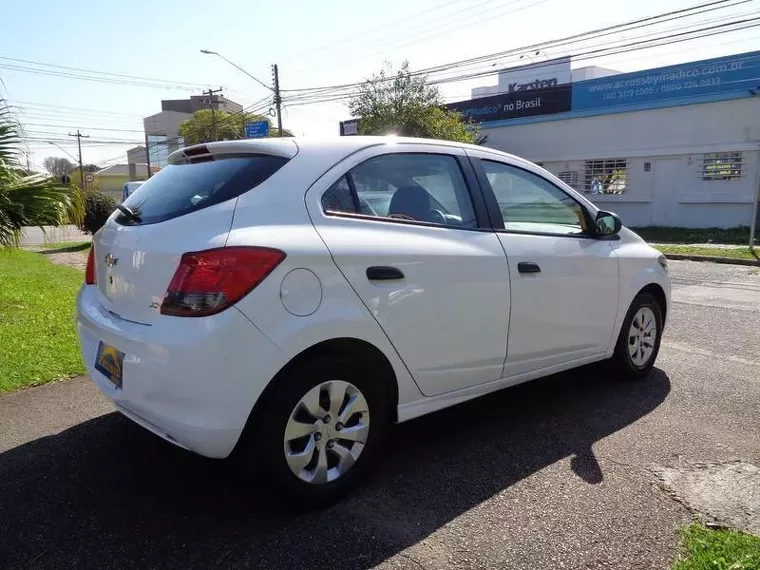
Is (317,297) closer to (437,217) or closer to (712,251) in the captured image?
(437,217)

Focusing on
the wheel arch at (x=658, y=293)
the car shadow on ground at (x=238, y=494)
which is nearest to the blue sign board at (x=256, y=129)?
the wheel arch at (x=658, y=293)

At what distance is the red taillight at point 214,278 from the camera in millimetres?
2459

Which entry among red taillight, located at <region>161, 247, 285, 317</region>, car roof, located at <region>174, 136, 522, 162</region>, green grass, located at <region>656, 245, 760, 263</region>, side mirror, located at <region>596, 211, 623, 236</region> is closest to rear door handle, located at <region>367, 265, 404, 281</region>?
red taillight, located at <region>161, 247, 285, 317</region>

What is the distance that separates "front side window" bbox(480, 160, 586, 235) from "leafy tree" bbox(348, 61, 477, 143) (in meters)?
21.5

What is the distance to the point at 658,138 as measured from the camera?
21.6m

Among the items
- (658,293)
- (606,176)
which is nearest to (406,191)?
(658,293)

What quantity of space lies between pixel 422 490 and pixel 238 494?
89cm

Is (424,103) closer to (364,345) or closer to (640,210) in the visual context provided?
(640,210)

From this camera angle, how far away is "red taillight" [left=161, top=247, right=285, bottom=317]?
2459 mm

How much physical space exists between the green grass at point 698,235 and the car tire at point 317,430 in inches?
668

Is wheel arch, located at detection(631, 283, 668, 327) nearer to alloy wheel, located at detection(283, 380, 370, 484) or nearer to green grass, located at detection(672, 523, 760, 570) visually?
green grass, located at detection(672, 523, 760, 570)

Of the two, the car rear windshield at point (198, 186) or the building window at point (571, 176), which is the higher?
the building window at point (571, 176)

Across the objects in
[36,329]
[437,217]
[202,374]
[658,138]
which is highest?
[658,138]

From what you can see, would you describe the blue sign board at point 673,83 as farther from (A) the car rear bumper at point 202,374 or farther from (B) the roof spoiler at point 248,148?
(A) the car rear bumper at point 202,374
